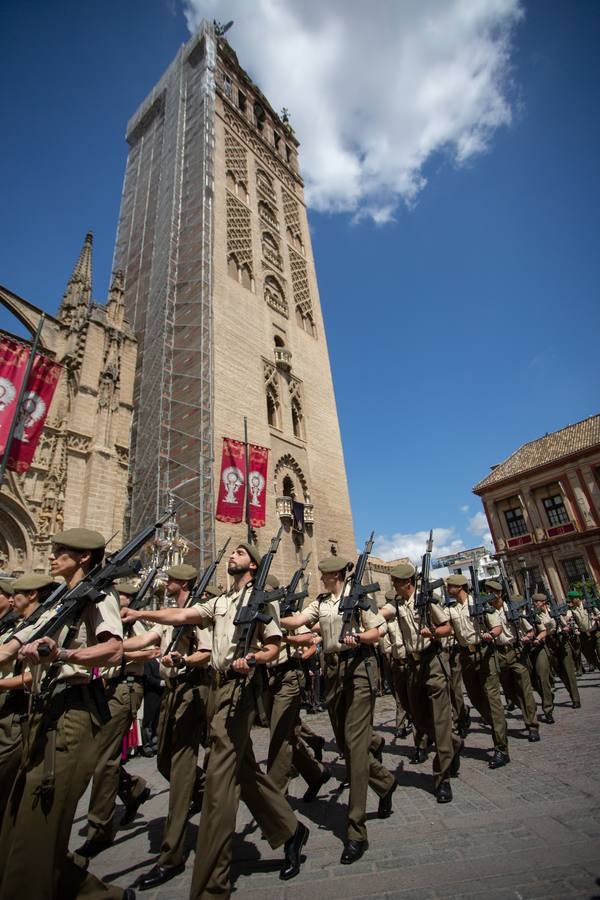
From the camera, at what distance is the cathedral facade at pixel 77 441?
14.8 metres

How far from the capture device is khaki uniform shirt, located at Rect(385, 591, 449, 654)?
15.5 ft

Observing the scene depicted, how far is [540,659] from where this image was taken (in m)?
7.90

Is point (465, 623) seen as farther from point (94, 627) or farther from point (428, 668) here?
point (94, 627)

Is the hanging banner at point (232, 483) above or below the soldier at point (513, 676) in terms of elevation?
above

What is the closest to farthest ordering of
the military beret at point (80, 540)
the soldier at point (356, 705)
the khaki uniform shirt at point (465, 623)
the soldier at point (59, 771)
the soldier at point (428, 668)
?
the soldier at point (59, 771) < the military beret at point (80, 540) < the soldier at point (356, 705) < the soldier at point (428, 668) < the khaki uniform shirt at point (465, 623)

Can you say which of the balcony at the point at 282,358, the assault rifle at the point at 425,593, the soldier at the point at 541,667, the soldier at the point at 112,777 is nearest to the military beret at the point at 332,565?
the assault rifle at the point at 425,593

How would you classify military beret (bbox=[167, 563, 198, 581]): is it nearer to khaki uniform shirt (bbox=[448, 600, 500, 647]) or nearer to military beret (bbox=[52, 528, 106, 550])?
military beret (bbox=[52, 528, 106, 550])

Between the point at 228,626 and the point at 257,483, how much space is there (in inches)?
559

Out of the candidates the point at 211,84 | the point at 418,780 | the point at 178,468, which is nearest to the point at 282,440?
the point at 178,468

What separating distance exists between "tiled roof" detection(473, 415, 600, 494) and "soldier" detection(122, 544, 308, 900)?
29.5 m

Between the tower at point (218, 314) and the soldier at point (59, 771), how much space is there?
1352 centimetres

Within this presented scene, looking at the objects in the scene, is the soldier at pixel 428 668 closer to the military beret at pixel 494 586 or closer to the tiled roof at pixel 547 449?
the military beret at pixel 494 586

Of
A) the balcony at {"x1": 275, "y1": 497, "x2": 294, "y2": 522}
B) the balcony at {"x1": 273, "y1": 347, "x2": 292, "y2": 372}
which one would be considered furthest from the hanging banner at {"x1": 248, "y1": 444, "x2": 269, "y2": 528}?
the balcony at {"x1": 273, "y1": 347, "x2": 292, "y2": 372}

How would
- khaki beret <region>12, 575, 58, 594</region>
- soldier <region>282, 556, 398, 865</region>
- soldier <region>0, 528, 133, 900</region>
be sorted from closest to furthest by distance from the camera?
1. soldier <region>0, 528, 133, 900</region>
2. soldier <region>282, 556, 398, 865</region>
3. khaki beret <region>12, 575, 58, 594</region>
